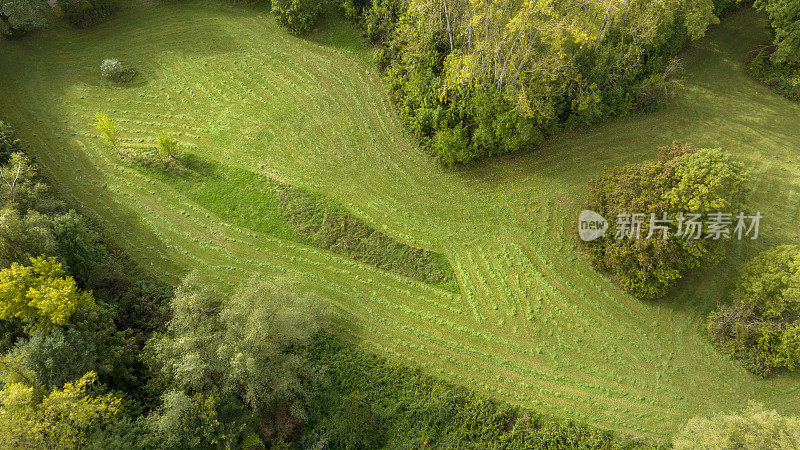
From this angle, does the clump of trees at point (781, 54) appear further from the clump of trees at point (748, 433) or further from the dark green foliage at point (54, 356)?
the dark green foliage at point (54, 356)

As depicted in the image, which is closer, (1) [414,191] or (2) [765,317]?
(2) [765,317]

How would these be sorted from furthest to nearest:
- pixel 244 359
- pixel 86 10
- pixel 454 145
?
pixel 86 10 → pixel 454 145 → pixel 244 359

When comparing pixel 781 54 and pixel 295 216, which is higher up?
pixel 781 54

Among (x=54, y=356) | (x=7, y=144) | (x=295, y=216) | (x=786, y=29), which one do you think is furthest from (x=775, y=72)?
(x=7, y=144)

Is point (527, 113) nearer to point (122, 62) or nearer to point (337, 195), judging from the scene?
point (337, 195)

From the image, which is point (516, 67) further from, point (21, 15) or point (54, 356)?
point (21, 15)

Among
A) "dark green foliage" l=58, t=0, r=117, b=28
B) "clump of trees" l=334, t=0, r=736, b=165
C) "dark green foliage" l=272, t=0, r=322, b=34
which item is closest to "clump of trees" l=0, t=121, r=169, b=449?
"dark green foliage" l=58, t=0, r=117, b=28
